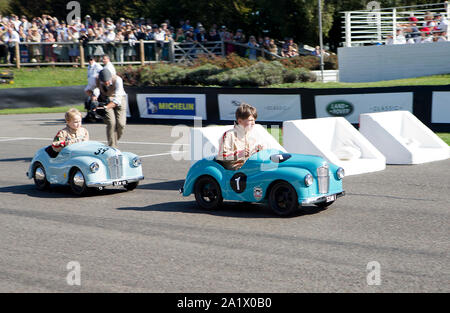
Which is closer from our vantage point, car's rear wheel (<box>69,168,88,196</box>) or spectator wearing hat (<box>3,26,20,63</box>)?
car's rear wheel (<box>69,168,88,196</box>)

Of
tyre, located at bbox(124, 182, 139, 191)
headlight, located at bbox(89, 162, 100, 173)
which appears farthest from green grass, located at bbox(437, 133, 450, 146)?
headlight, located at bbox(89, 162, 100, 173)

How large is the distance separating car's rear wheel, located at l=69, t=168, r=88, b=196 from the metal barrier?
24380 mm

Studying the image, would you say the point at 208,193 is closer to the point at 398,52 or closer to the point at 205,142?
the point at 205,142

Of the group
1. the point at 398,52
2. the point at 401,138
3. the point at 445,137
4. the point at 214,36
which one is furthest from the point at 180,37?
the point at 401,138

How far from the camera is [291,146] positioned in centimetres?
1239

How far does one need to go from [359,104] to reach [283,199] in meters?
10.5

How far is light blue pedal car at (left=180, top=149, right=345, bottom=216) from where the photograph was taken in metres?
8.52

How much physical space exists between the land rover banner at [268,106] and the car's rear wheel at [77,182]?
10745mm

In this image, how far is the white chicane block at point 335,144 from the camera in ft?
39.7

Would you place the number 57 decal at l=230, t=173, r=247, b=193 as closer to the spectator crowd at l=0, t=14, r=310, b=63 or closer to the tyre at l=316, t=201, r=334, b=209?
the tyre at l=316, t=201, r=334, b=209

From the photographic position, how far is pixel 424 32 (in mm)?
28547

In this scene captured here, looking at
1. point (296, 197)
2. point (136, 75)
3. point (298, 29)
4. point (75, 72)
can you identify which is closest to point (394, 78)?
point (136, 75)

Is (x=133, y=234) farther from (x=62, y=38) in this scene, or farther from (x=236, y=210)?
(x=62, y=38)

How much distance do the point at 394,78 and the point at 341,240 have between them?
23.2 m
